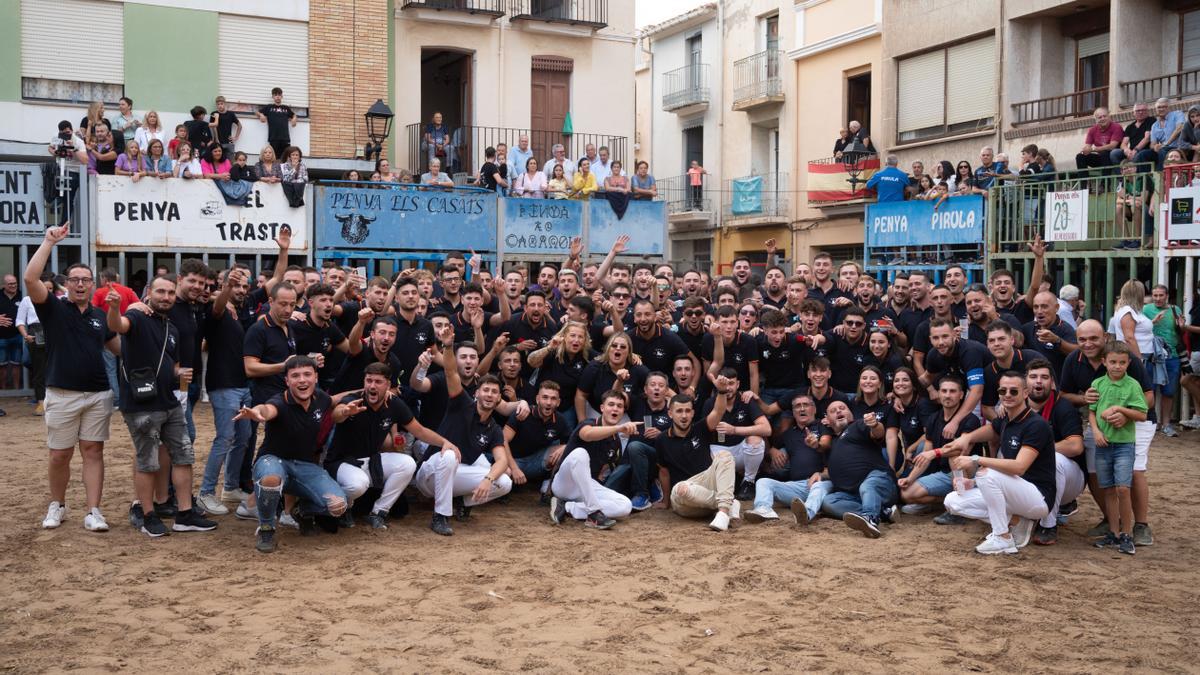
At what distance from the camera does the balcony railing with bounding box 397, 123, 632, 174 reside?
2312cm

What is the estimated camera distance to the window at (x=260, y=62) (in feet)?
68.2

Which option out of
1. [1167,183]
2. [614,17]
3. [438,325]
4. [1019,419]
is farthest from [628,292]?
[614,17]

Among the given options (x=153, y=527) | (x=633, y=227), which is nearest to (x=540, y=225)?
(x=633, y=227)

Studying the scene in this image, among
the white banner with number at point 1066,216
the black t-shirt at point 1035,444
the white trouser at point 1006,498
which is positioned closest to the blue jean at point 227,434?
the white trouser at point 1006,498

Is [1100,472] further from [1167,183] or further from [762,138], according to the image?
[762,138]

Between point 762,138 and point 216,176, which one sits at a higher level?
point 762,138

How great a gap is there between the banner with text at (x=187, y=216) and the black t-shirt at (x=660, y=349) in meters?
8.65

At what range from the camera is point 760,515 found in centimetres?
936

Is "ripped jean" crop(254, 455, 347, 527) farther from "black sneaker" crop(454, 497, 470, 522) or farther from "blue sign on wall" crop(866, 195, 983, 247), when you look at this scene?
"blue sign on wall" crop(866, 195, 983, 247)

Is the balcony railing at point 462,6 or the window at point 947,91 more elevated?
the balcony railing at point 462,6

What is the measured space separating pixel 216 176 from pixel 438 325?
8637 mm

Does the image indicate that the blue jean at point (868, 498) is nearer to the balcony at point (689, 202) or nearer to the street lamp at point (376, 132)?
the street lamp at point (376, 132)

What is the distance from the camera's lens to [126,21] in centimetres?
2017

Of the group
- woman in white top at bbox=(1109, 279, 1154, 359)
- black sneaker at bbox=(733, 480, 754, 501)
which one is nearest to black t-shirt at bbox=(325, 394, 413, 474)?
black sneaker at bbox=(733, 480, 754, 501)
